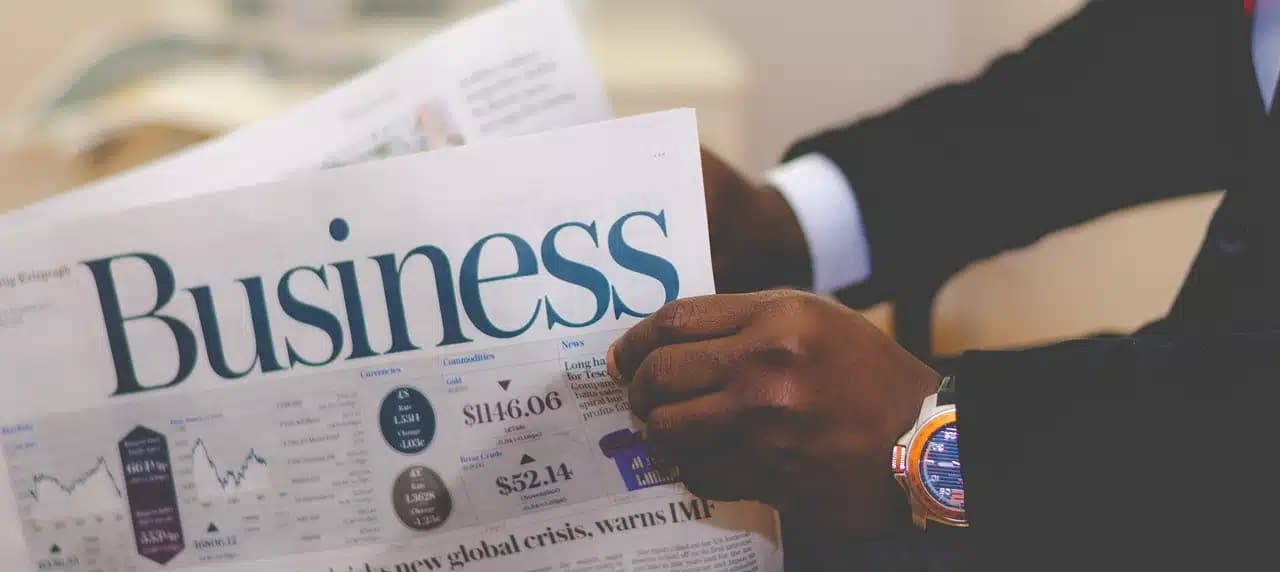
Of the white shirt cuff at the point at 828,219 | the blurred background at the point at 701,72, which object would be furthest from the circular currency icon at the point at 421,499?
the blurred background at the point at 701,72

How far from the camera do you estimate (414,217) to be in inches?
16.6

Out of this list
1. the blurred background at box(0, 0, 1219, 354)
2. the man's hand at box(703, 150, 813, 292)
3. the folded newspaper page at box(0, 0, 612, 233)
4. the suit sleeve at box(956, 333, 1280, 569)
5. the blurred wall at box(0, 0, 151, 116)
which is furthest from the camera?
the blurred wall at box(0, 0, 151, 116)

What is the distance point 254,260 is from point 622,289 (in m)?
0.17

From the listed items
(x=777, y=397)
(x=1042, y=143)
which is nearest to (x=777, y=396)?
(x=777, y=397)

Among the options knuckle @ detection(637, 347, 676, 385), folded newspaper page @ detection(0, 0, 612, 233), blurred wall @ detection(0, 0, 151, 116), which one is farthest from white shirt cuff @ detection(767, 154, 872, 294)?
blurred wall @ detection(0, 0, 151, 116)

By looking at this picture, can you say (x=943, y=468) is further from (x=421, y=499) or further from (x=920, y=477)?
(x=421, y=499)

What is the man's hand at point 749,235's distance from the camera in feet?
2.05

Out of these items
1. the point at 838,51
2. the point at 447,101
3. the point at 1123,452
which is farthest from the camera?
the point at 838,51

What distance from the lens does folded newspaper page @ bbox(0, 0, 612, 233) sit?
482mm

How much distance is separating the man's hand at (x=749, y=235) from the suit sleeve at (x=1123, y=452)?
0.27 metres

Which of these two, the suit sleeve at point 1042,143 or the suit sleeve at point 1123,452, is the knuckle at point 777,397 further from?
the suit sleeve at point 1042,143

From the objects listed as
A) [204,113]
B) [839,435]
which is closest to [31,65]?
[204,113]

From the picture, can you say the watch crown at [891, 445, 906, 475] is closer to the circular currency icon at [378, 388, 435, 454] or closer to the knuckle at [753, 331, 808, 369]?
the knuckle at [753, 331, 808, 369]

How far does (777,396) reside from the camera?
0.38 metres
